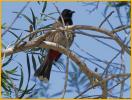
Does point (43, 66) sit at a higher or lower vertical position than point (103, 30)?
lower

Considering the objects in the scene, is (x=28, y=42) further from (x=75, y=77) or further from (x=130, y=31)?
(x=130, y=31)

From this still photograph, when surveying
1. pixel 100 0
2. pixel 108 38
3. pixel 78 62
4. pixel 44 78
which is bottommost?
Result: pixel 44 78

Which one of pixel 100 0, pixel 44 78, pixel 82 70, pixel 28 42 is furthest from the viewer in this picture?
pixel 44 78

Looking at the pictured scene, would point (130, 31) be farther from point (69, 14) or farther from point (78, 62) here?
point (69, 14)

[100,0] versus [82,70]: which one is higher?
[100,0]

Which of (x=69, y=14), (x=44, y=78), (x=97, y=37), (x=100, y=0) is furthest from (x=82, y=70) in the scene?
(x=69, y=14)

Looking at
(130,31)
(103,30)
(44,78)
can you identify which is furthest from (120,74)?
(44,78)

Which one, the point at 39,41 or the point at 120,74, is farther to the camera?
the point at 39,41

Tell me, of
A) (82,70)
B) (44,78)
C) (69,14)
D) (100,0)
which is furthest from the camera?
(69,14)

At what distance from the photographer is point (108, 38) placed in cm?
182

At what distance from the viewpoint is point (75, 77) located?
203 centimetres

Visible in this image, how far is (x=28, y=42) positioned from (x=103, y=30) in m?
0.63

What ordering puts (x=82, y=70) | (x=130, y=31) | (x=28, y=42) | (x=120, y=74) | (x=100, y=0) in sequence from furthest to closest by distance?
(x=28, y=42) < (x=82, y=70) < (x=100, y=0) < (x=130, y=31) < (x=120, y=74)

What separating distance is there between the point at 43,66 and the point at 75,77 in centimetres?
181
